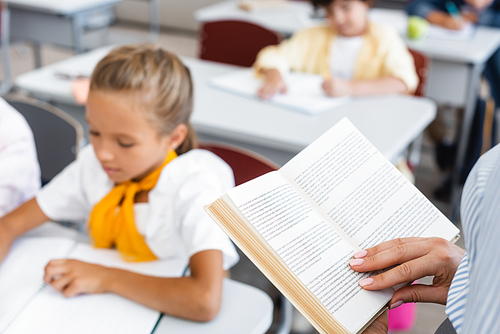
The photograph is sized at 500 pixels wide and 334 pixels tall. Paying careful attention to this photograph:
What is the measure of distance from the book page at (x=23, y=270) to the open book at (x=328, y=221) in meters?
0.41

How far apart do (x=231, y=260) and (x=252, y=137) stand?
25.6 inches

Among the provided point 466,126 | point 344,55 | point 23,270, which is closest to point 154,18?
point 344,55

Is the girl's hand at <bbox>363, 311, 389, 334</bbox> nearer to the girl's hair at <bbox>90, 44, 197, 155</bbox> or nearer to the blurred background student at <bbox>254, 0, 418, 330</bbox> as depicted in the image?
the girl's hair at <bbox>90, 44, 197, 155</bbox>

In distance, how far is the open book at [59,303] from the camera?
754 millimetres

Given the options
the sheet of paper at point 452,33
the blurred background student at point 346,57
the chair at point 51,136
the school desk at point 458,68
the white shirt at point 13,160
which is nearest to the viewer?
the white shirt at point 13,160

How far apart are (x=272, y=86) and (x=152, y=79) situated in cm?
82

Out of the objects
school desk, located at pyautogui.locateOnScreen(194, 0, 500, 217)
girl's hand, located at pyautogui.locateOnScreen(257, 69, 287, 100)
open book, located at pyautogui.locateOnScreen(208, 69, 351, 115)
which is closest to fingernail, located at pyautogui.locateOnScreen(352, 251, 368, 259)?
open book, located at pyautogui.locateOnScreen(208, 69, 351, 115)

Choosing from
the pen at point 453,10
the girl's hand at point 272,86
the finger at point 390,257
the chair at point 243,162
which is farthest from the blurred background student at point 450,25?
the finger at point 390,257

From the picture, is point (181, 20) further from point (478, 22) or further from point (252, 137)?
point (252, 137)

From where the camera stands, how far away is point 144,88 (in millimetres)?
998

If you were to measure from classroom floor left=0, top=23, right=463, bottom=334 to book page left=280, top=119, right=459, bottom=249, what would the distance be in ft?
0.29

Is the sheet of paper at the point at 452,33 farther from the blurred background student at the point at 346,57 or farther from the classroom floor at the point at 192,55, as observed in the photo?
the classroom floor at the point at 192,55

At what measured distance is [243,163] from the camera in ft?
4.01

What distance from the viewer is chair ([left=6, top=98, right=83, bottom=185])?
4.44 ft
